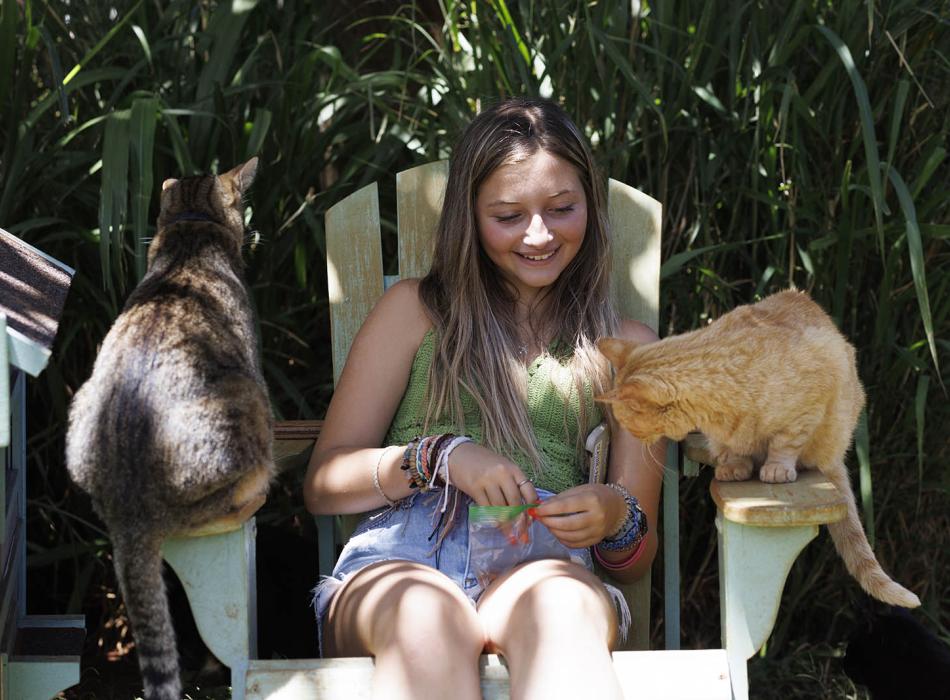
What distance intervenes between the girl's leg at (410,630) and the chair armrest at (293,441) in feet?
1.13

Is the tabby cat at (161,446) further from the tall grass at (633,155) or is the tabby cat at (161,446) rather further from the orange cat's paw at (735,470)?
the orange cat's paw at (735,470)

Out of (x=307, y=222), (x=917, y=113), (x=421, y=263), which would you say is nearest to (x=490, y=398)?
(x=421, y=263)

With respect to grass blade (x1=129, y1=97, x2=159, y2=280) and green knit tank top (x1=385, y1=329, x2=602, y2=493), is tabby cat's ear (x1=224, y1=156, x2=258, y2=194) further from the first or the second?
green knit tank top (x1=385, y1=329, x2=602, y2=493)

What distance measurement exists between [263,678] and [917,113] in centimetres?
194

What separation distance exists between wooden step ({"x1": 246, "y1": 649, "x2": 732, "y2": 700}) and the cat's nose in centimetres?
73

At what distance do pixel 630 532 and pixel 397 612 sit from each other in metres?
0.48

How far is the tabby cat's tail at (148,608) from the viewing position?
1778mm

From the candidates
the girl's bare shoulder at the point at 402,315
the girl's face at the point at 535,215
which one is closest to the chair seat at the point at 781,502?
the girl's face at the point at 535,215

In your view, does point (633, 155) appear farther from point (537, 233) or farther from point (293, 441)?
point (293, 441)

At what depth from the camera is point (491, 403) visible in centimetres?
211

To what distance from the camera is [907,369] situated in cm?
265

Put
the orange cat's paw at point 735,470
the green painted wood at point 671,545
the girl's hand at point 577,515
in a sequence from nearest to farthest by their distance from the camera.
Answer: the girl's hand at point 577,515 < the orange cat's paw at point 735,470 < the green painted wood at point 671,545

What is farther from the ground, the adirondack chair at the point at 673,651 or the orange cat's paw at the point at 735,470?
the orange cat's paw at the point at 735,470

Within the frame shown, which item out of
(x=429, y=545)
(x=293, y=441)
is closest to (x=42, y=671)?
(x=293, y=441)
